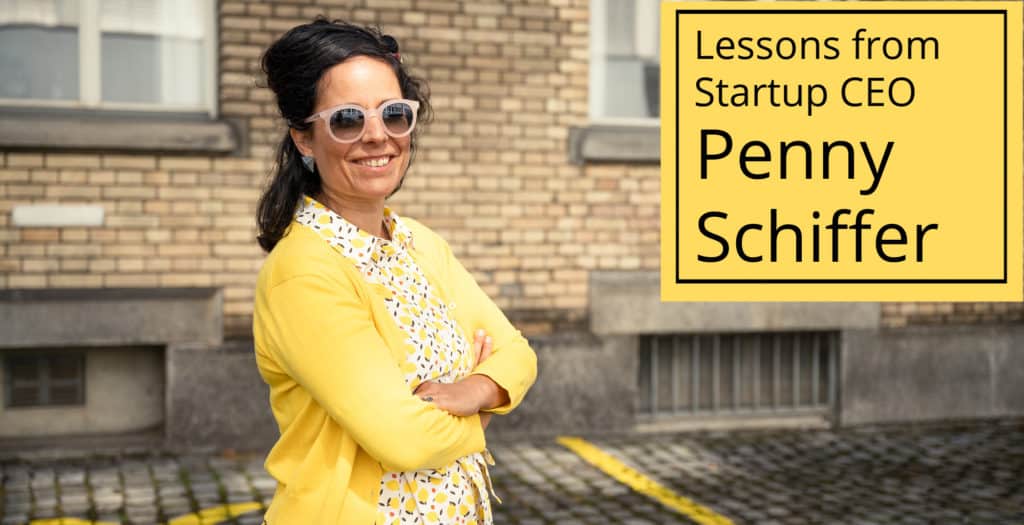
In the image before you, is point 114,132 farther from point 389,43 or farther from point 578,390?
point 389,43

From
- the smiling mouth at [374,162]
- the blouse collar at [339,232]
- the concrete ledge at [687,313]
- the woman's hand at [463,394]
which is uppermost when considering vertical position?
the smiling mouth at [374,162]

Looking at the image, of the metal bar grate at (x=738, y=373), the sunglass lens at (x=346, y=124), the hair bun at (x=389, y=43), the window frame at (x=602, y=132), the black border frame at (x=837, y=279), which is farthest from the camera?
the metal bar grate at (x=738, y=373)

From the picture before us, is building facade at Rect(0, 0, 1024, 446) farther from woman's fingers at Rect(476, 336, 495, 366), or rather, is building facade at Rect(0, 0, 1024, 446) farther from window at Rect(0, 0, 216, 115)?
woman's fingers at Rect(476, 336, 495, 366)

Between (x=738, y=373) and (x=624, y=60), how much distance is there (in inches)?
96.4

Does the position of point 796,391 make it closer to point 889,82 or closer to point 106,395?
point 889,82

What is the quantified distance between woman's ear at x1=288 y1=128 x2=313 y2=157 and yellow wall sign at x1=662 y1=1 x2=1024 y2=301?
203 cm

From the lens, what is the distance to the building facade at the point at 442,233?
22.0 ft

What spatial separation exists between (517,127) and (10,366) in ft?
11.8

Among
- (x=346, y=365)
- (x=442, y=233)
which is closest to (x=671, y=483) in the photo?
(x=442, y=233)

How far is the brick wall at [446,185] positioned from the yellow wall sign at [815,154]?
3.15m

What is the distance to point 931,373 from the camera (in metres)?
8.12

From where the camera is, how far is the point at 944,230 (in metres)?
4.34

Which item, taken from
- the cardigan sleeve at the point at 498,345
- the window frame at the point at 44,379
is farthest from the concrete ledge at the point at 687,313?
the cardigan sleeve at the point at 498,345

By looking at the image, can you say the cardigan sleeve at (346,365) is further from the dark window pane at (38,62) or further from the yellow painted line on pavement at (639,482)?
the dark window pane at (38,62)
